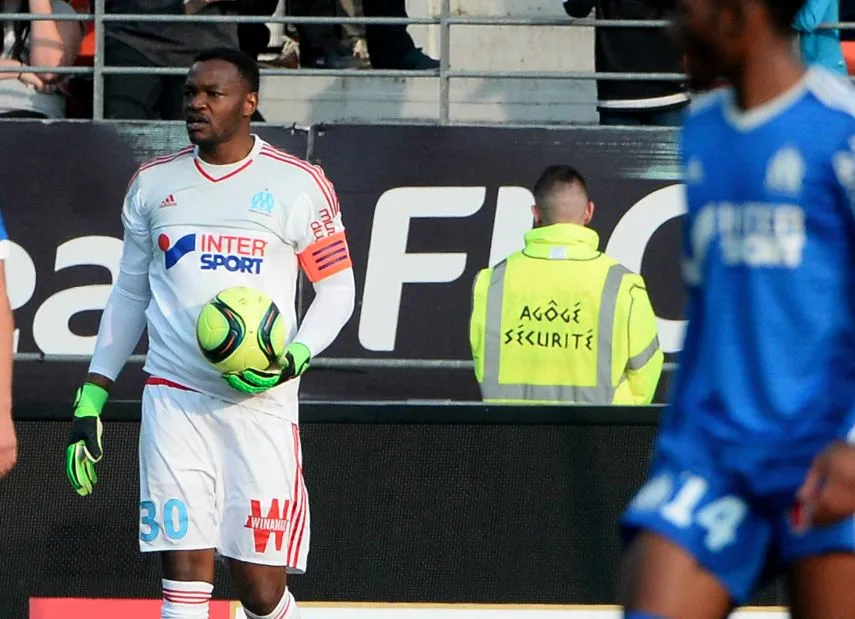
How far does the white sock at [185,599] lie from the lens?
6.31m

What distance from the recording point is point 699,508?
341 cm

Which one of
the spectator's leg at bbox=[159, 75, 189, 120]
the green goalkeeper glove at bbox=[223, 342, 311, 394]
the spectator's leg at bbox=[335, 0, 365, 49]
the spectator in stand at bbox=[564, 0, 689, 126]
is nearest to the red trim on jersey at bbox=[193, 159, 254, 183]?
the green goalkeeper glove at bbox=[223, 342, 311, 394]

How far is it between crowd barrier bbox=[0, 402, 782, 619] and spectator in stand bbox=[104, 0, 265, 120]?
287 centimetres

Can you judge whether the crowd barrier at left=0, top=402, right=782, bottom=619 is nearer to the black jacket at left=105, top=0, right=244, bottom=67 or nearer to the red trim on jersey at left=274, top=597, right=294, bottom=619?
the red trim on jersey at left=274, top=597, right=294, bottom=619

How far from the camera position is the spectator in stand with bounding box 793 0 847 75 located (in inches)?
338

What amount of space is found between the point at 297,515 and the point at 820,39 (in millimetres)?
4013

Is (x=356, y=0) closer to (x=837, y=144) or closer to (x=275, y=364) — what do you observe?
(x=275, y=364)

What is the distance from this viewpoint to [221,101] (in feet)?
21.8

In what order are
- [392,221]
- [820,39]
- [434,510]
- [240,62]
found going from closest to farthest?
[240,62] → [434,510] → [820,39] → [392,221]

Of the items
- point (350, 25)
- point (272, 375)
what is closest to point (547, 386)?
point (272, 375)

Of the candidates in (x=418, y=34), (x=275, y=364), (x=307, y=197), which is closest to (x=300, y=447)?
(x=275, y=364)

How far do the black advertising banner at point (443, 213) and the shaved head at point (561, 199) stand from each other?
87cm

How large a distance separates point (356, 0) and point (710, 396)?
22.6ft

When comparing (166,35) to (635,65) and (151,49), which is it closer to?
(151,49)
